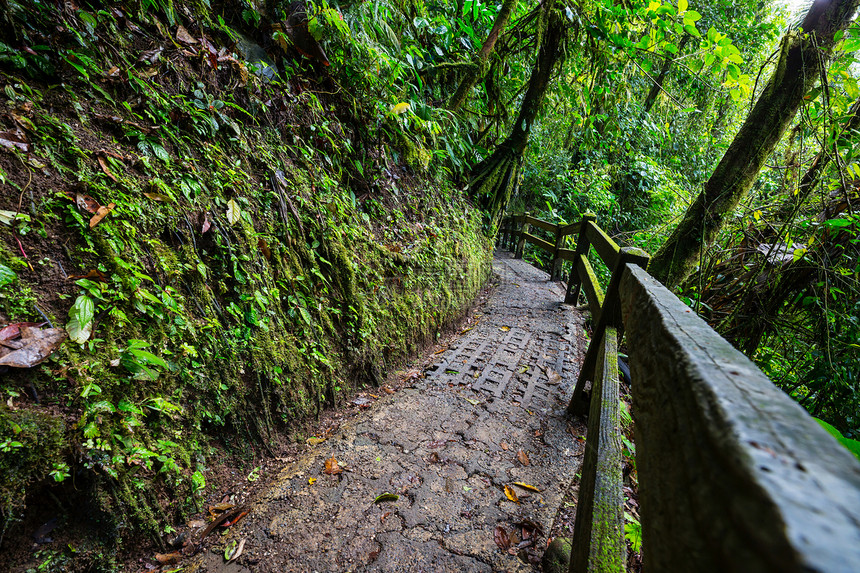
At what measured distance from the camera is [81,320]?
151 cm

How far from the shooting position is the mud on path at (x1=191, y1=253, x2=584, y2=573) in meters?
1.68

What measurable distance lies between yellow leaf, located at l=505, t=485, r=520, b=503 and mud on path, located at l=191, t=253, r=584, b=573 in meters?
0.02

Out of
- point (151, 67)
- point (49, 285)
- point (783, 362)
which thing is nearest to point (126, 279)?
point (49, 285)

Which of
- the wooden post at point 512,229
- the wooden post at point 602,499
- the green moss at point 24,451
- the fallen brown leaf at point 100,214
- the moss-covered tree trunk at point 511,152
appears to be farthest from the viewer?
the wooden post at point 512,229

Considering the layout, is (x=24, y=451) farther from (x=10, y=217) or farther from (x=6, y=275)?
(x=10, y=217)

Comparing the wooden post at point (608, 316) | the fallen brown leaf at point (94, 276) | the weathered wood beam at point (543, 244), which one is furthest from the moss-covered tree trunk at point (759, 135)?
the fallen brown leaf at point (94, 276)

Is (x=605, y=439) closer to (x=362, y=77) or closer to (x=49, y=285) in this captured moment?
(x=49, y=285)

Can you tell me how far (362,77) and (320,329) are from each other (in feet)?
8.89

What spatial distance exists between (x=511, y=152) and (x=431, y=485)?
615 cm

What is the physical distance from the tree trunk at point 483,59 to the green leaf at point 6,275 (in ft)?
18.4

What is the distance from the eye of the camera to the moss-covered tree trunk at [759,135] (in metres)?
2.72

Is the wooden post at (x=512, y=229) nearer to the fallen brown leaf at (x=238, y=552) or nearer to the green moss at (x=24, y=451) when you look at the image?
the fallen brown leaf at (x=238, y=552)

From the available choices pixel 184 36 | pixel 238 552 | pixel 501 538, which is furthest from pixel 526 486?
pixel 184 36

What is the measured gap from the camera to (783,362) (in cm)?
342
